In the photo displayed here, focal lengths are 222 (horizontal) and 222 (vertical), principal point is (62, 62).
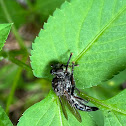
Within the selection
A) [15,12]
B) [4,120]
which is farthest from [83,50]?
[15,12]

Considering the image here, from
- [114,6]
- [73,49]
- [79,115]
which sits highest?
[114,6]

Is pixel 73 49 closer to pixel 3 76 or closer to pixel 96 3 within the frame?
pixel 96 3

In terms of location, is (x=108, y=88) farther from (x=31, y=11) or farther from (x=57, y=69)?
(x=31, y=11)

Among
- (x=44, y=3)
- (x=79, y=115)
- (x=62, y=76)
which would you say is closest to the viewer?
(x=79, y=115)

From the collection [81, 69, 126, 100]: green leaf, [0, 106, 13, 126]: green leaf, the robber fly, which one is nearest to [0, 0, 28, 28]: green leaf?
[81, 69, 126, 100]: green leaf

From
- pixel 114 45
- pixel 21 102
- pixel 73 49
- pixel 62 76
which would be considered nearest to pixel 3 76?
pixel 21 102
